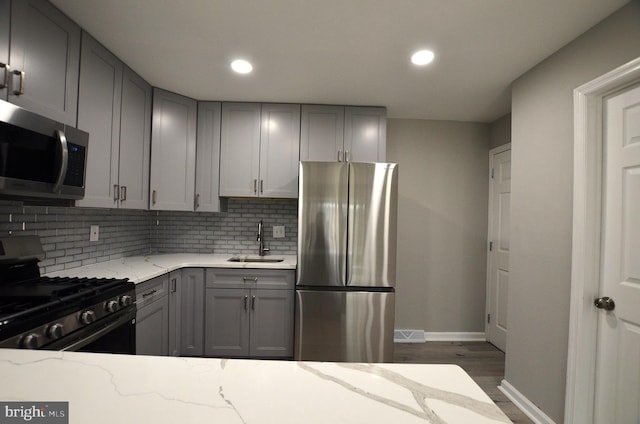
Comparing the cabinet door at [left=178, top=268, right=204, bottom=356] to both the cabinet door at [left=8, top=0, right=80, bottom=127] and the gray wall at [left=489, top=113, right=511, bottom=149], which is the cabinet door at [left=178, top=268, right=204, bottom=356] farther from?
the gray wall at [left=489, top=113, right=511, bottom=149]

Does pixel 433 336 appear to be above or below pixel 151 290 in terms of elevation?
below

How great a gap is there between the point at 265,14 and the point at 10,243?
186 centimetres

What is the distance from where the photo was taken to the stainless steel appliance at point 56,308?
1.22 metres

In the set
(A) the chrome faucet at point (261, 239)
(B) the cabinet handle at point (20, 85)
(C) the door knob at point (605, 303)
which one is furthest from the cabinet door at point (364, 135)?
(B) the cabinet handle at point (20, 85)

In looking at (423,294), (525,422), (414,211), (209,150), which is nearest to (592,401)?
(525,422)

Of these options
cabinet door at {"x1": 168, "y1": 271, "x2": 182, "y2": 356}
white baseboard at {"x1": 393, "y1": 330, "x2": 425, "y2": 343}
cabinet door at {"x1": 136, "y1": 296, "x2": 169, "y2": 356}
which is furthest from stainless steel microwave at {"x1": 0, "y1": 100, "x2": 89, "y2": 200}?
white baseboard at {"x1": 393, "y1": 330, "x2": 425, "y2": 343}

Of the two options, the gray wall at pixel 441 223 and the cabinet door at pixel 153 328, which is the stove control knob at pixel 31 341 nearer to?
the cabinet door at pixel 153 328

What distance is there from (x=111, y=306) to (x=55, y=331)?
34cm

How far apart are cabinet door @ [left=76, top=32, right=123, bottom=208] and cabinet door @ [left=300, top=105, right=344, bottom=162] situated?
4.92 ft

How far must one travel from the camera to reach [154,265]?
97.4 inches

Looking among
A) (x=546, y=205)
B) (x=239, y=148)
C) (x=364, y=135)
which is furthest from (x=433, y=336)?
(x=239, y=148)

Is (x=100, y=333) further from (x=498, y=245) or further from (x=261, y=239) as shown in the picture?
(x=498, y=245)

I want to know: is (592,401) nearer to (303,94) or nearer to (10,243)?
(303,94)

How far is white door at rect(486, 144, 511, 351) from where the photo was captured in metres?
3.10
